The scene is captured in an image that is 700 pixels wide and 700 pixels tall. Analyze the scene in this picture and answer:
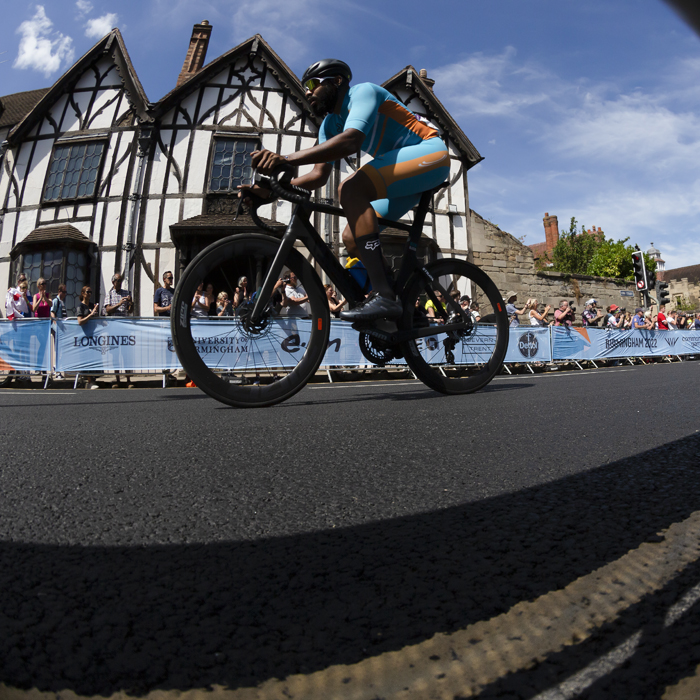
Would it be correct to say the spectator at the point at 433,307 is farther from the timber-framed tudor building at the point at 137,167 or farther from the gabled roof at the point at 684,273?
the gabled roof at the point at 684,273

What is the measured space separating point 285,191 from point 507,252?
18254 millimetres

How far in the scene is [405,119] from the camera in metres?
3.59

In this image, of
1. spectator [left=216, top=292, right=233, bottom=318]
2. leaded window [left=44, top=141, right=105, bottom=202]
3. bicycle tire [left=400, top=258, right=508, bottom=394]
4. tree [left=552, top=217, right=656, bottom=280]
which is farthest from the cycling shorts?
tree [left=552, top=217, right=656, bottom=280]

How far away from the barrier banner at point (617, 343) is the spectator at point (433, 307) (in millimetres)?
9989

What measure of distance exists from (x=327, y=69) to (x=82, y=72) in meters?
18.0

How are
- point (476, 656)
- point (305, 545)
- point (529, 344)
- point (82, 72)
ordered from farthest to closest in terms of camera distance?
point (82, 72)
point (529, 344)
point (305, 545)
point (476, 656)

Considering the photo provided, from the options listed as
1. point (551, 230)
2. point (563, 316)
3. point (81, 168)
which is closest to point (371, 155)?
point (563, 316)

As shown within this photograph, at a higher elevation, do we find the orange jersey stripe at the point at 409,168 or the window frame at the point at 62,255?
the window frame at the point at 62,255

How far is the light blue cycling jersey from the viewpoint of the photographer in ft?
10.7

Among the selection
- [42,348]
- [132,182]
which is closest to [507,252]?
[132,182]

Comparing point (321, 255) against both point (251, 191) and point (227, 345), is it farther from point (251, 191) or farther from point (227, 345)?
point (227, 345)

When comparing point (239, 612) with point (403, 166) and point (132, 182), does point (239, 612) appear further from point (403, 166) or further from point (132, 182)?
point (132, 182)

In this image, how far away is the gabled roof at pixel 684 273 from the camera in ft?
251

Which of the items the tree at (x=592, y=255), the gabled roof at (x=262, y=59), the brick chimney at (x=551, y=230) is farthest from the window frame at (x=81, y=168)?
the brick chimney at (x=551, y=230)
